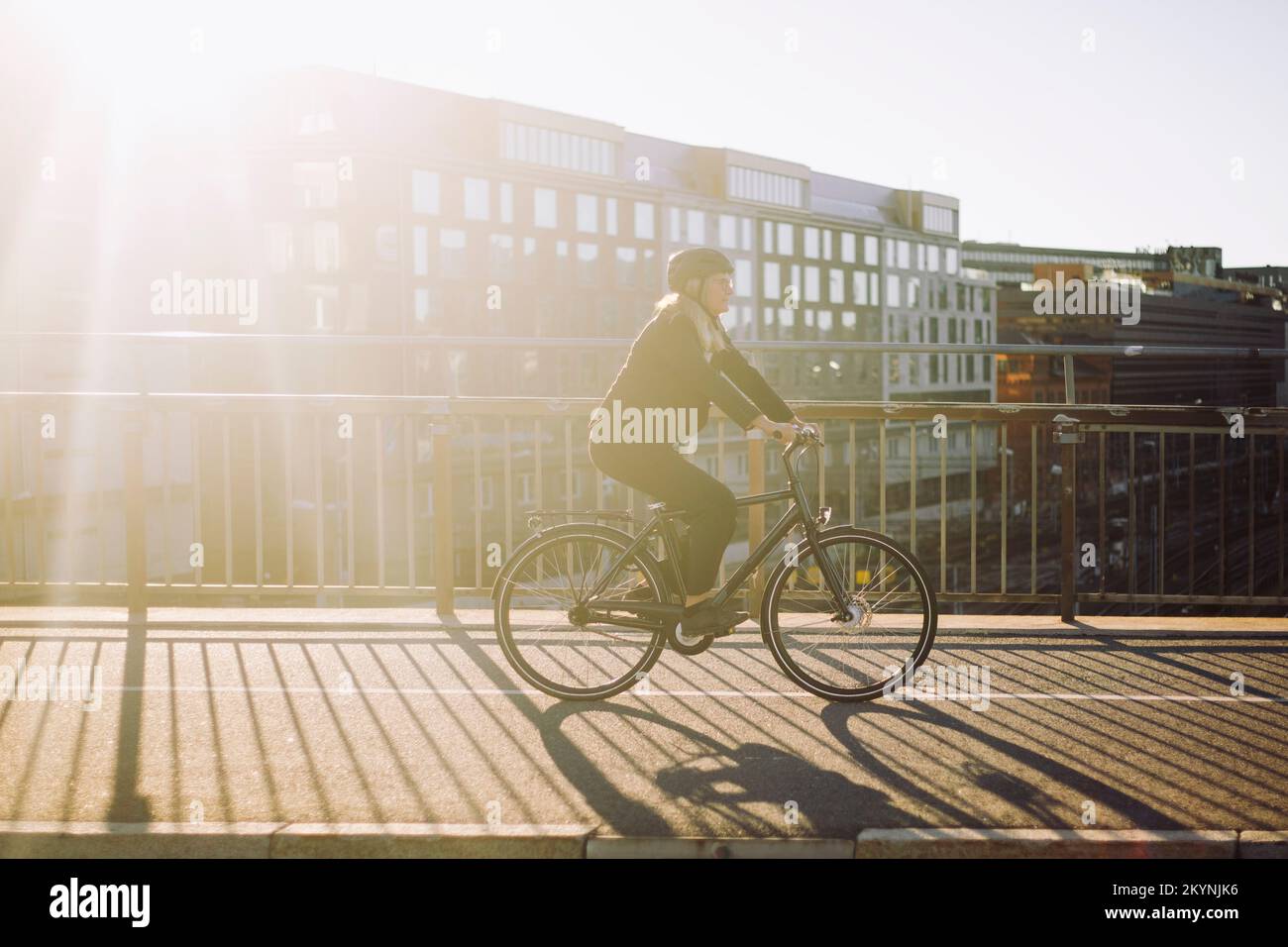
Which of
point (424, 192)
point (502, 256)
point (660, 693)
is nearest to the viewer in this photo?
point (660, 693)

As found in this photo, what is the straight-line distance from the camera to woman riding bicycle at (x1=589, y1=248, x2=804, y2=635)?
218 inches

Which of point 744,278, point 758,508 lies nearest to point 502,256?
point 744,278

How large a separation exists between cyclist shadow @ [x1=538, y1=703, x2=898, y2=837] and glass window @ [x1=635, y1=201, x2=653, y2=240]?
234ft

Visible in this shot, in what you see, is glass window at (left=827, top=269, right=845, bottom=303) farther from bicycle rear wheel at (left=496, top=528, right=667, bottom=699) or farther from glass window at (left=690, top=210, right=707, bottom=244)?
bicycle rear wheel at (left=496, top=528, right=667, bottom=699)

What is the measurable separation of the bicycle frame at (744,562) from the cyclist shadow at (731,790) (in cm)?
55

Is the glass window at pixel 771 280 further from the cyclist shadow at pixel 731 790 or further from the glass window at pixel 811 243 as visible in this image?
the cyclist shadow at pixel 731 790

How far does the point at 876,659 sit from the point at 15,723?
386 centimetres

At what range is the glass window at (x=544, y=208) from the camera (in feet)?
224

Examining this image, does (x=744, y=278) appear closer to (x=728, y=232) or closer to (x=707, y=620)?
(x=728, y=232)

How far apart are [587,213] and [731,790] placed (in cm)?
6887

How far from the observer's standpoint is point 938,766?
4711 mm

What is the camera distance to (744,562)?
576 centimetres

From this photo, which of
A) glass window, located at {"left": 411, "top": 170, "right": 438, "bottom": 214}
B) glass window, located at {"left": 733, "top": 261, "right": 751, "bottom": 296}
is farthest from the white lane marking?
glass window, located at {"left": 733, "top": 261, "right": 751, "bottom": 296}
